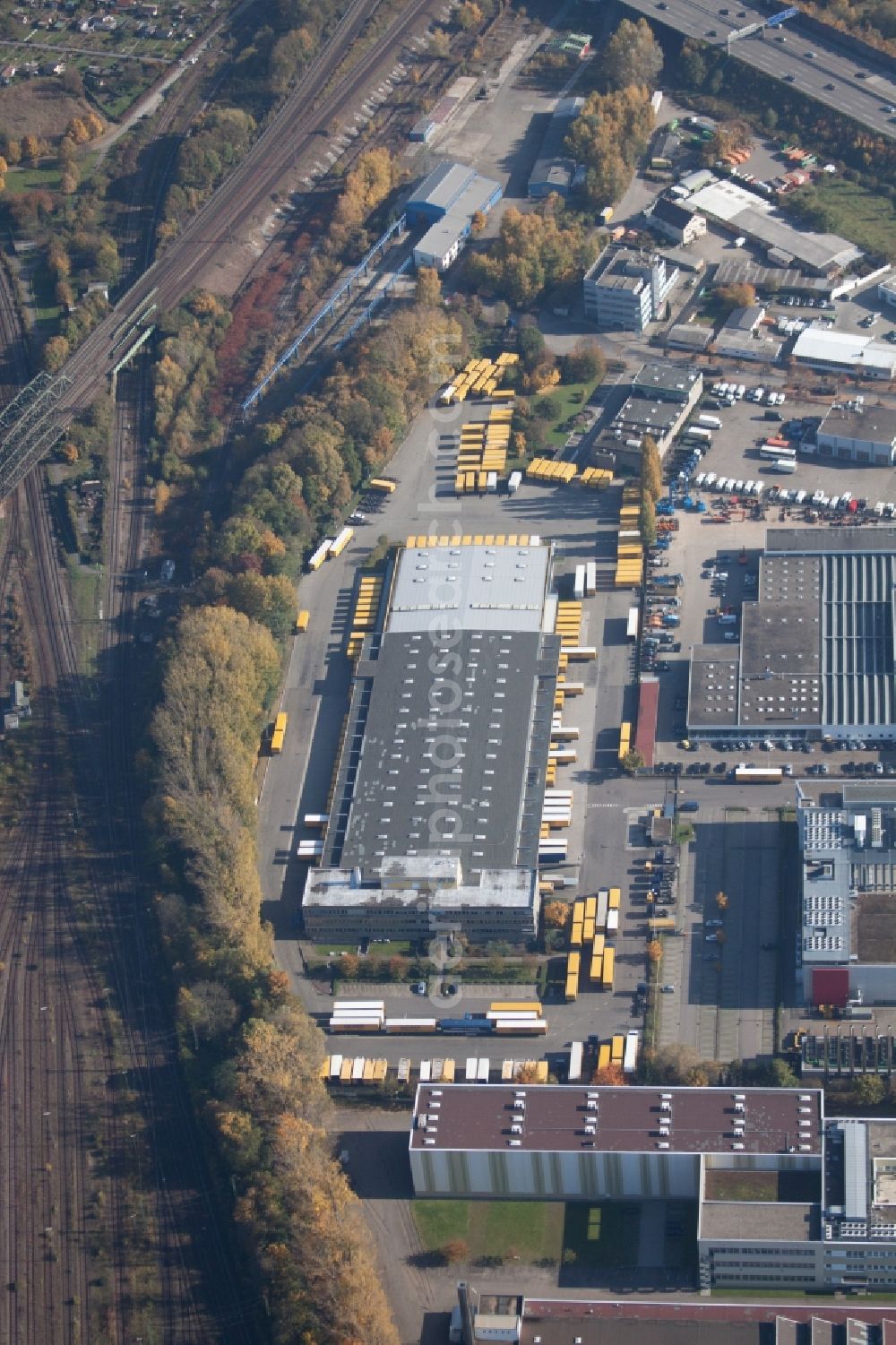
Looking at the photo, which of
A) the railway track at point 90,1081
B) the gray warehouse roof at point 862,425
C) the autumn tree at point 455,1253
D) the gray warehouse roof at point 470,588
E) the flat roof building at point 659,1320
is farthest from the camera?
the gray warehouse roof at point 862,425

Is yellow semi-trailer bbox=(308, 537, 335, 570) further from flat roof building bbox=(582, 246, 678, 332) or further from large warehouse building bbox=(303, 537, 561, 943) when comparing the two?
flat roof building bbox=(582, 246, 678, 332)

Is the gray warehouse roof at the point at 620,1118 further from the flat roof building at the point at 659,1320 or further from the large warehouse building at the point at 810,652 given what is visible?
the large warehouse building at the point at 810,652

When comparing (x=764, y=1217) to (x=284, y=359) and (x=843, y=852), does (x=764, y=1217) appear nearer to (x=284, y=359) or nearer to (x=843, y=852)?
(x=843, y=852)

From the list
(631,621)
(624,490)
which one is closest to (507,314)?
(624,490)

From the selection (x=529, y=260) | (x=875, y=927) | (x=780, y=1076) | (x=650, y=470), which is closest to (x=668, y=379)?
(x=650, y=470)

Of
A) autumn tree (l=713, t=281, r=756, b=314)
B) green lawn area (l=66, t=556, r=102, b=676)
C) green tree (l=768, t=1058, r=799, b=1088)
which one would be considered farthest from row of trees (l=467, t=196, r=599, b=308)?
green tree (l=768, t=1058, r=799, b=1088)

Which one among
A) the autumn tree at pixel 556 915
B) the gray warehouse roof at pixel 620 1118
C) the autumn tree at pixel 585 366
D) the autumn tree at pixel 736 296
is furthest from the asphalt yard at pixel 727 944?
the autumn tree at pixel 736 296
